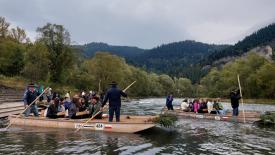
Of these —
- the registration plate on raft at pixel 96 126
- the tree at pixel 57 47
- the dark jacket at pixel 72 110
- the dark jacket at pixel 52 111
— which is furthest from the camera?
the tree at pixel 57 47

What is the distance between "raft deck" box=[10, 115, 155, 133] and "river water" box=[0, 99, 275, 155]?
1.90 feet

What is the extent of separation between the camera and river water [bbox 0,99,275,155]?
670 inches

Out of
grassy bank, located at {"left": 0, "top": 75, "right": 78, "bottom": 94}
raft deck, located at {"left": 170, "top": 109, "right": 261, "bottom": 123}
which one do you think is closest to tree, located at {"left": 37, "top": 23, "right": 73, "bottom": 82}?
grassy bank, located at {"left": 0, "top": 75, "right": 78, "bottom": 94}

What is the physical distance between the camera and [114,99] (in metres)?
22.8

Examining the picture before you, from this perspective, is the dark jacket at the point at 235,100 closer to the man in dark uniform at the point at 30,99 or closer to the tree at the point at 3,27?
the man in dark uniform at the point at 30,99

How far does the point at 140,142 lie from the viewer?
63.1 ft

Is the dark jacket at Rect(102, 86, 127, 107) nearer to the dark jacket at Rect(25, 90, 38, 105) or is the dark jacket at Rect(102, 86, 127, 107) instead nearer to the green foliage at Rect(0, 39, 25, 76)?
the dark jacket at Rect(25, 90, 38, 105)

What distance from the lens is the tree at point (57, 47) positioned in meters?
89.5

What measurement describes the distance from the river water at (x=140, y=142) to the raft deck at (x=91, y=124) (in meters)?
0.58

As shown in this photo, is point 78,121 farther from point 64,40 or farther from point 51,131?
point 64,40

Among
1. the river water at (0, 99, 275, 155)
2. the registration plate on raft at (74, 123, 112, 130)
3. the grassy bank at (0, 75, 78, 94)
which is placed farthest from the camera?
the grassy bank at (0, 75, 78, 94)

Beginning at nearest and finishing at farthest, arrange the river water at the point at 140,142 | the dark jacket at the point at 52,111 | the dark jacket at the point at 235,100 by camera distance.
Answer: the river water at the point at 140,142
the dark jacket at the point at 52,111
the dark jacket at the point at 235,100

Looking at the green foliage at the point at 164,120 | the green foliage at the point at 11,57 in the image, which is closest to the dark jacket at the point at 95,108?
the green foliage at the point at 164,120

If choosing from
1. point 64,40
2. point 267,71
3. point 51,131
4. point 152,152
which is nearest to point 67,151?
point 152,152
